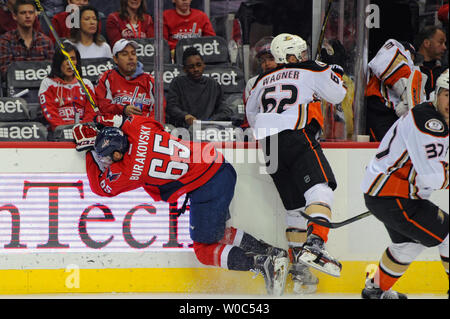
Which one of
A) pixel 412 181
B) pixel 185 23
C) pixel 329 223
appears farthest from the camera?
pixel 185 23

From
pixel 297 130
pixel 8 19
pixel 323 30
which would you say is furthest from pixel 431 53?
pixel 8 19

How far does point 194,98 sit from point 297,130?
70cm

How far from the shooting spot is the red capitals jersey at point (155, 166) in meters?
3.24

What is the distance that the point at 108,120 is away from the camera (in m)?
3.49

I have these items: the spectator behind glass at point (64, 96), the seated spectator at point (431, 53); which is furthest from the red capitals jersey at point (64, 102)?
the seated spectator at point (431, 53)

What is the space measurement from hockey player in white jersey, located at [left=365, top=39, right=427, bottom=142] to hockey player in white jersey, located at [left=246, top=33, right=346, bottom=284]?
0.53m

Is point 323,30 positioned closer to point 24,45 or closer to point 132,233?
point 132,233

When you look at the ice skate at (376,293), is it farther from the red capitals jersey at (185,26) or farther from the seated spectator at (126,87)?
the red capitals jersey at (185,26)

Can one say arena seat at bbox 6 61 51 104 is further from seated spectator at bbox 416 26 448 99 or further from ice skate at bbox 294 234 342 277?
seated spectator at bbox 416 26 448 99

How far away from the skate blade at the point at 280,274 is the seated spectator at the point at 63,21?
1881 mm

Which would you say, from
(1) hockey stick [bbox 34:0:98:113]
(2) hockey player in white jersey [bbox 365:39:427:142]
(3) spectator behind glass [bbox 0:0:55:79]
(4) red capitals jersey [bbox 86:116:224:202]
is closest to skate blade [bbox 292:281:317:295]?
(4) red capitals jersey [bbox 86:116:224:202]

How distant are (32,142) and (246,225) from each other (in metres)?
1.18

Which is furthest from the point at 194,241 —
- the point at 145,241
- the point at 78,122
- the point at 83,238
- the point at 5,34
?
the point at 5,34

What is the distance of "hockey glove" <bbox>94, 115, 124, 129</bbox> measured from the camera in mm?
3355
